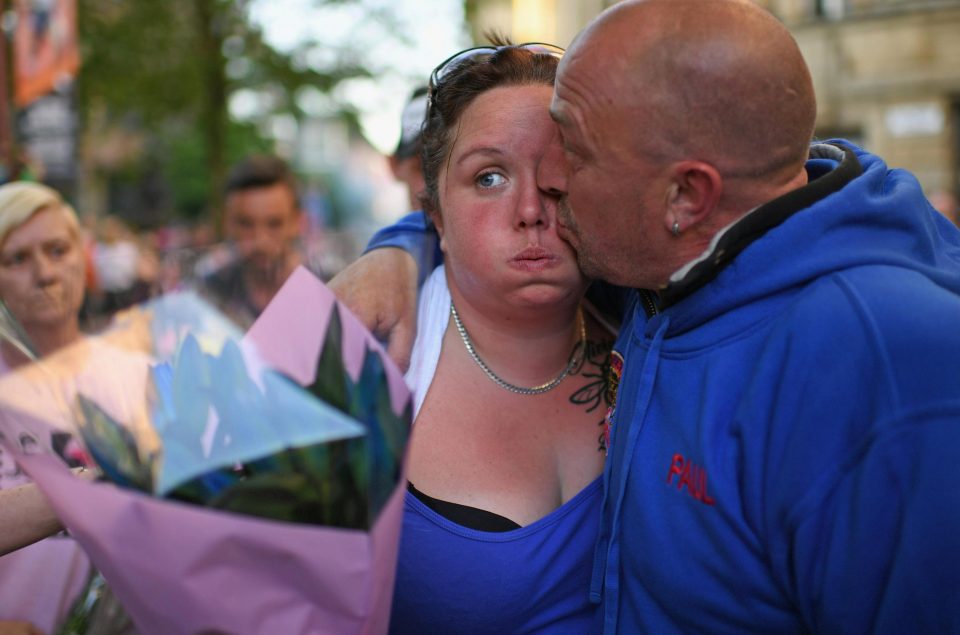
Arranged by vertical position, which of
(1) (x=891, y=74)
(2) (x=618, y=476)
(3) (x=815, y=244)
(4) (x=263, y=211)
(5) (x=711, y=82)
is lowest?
(1) (x=891, y=74)

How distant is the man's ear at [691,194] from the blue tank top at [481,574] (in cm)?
66

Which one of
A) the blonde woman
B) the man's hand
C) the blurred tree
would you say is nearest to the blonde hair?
the blonde woman

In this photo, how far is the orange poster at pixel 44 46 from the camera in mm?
8383

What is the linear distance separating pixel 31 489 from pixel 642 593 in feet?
3.60

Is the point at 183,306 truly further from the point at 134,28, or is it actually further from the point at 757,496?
the point at 134,28

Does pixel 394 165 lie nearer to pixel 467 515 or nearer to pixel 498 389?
pixel 498 389

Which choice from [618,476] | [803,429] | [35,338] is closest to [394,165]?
[35,338]

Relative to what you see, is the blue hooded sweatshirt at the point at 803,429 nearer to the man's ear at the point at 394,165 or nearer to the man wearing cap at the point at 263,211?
the man's ear at the point at 394,165

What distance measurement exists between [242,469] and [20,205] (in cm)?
236

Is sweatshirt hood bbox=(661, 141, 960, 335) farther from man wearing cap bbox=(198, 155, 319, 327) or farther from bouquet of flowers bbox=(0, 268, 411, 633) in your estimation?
man wearing cap bbox=(198, 155, 319, 327)

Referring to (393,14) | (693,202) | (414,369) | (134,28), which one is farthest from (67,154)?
(693,202)

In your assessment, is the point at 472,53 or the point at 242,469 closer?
the point at 242,469

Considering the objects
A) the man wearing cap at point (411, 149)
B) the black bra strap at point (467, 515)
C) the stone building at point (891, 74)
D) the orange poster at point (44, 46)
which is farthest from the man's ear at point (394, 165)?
the stone building at point (891, 74)

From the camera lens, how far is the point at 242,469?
4.32 feet
